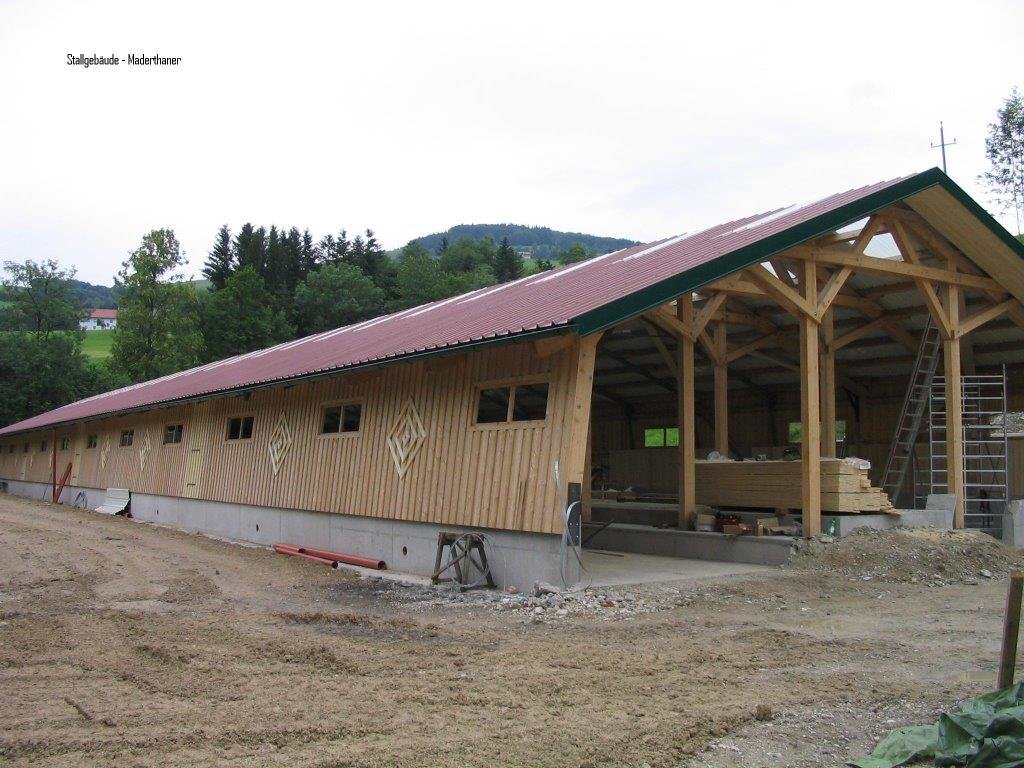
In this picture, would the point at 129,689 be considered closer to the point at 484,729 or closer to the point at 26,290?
the point at 484,729

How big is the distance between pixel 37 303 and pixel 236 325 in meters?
13.2

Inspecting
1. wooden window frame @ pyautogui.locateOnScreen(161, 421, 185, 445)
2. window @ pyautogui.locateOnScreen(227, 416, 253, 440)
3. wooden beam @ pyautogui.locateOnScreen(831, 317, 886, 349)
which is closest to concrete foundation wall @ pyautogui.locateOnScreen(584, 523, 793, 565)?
wooden beam @ pyautogui.locateOnScreen(831, 317, 886, 349)

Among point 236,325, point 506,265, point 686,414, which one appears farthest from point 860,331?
point 506,265

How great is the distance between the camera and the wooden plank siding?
1077cm

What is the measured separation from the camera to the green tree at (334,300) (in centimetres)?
7050

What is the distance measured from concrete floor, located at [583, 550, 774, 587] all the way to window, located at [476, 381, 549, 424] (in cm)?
216

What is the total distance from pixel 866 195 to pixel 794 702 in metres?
8.82

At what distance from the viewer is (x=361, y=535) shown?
14.3m

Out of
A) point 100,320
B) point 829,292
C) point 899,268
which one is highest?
point 100,320

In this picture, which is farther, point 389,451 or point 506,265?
point 506,265

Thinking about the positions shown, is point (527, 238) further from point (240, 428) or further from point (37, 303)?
point (240, 428)

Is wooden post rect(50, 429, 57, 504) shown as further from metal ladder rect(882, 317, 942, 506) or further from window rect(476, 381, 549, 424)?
metal ladder rect(882, 317, 942, 506)

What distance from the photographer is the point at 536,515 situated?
10555 mm

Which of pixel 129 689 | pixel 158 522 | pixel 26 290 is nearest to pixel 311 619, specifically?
pixel 129 689
